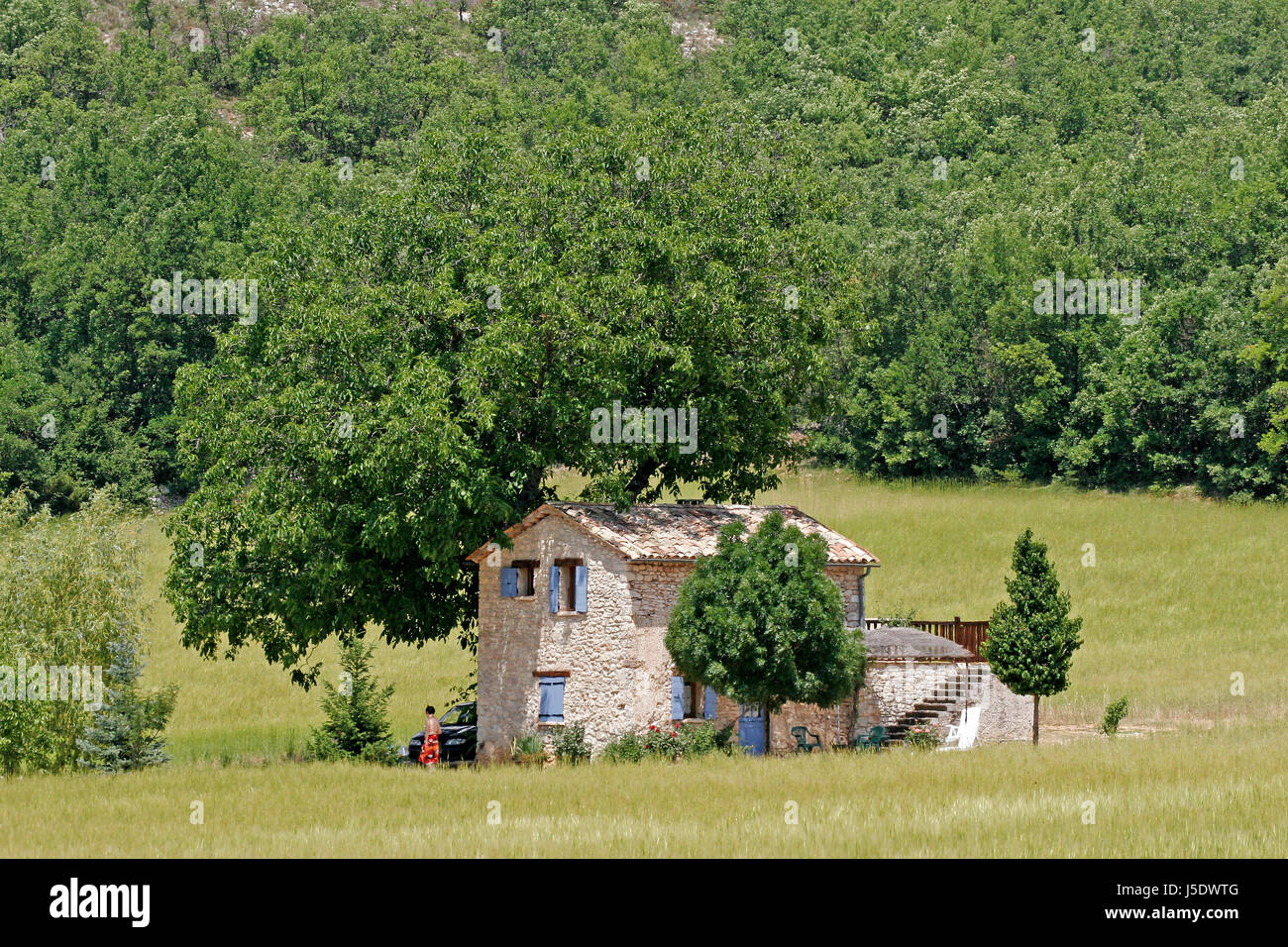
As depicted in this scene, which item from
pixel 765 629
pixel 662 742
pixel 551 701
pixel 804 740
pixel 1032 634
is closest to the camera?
pixel 765 629

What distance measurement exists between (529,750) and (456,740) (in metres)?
4.23

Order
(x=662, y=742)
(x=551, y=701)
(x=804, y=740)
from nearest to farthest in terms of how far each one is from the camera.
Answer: (x=662, y=742), (x=551, y=701), (x=804, y=740)

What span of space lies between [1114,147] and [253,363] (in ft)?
275

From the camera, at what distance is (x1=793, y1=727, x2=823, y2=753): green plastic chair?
1674 inches

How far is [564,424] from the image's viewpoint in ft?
142

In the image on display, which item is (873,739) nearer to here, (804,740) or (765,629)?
(804,740)

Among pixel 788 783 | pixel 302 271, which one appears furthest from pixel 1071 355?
pixel 788 783

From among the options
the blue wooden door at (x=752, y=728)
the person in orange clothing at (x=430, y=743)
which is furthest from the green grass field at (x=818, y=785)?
the blue wooden door at (x=752, y=728)

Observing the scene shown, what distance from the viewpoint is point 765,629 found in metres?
38.5

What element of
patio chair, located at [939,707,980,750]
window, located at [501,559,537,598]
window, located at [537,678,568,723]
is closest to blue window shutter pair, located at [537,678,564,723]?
window, located at [537,678,568,723]

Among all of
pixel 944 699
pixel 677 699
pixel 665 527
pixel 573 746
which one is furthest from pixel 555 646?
pixel 944 699

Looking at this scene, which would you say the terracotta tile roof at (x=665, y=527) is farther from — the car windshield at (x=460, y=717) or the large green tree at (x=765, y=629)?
the car windshield at (x=460, y=717)
